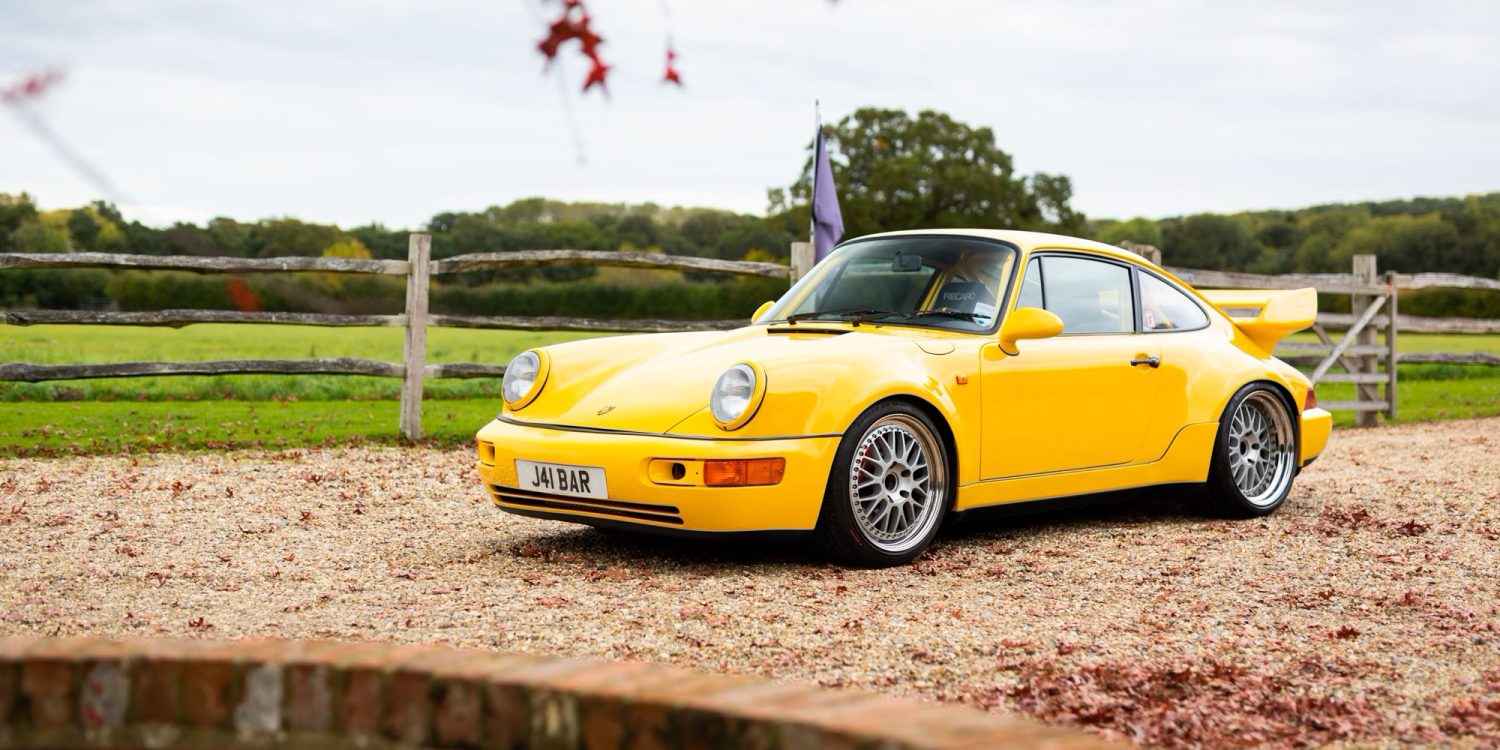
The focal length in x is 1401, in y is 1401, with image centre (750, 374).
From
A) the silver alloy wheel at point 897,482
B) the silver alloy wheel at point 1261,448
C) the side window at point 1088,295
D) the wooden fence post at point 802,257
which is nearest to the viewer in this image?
the silver alloy wheel at point 897,482

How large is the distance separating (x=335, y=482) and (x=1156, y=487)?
461 cm

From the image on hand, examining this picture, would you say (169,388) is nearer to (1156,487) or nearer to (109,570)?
(109,570)

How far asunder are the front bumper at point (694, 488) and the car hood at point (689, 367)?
4.2 inches

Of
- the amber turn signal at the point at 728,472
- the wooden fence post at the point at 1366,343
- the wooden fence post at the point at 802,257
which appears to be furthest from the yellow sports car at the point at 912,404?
the wooden fence post at the point at 1366,343

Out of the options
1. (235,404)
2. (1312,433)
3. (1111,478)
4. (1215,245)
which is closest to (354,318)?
(235,404)

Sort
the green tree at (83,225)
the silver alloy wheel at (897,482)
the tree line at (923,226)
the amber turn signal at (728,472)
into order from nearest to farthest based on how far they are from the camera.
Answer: the green tree at (83,225)
the amber turn signal at (728,472)
the silver alloy wheel at (897,482)
the tree line at (923,226)

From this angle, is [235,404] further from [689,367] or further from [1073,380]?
[1073,380]

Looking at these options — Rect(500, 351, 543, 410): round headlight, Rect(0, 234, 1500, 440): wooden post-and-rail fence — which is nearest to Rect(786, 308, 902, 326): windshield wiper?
Rect(500, 351, 543, 410): round headlight

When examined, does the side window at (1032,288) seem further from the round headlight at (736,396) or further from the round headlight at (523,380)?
the round headlight at (523,380)

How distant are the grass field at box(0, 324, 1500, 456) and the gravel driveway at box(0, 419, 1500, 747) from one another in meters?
2.45

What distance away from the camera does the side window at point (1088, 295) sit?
6445 mm

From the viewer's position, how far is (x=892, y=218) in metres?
67.2

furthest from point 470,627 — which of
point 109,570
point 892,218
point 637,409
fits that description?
point 892,218

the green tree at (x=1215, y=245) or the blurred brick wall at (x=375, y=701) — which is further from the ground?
the green tree at (x=1215, y=245)
